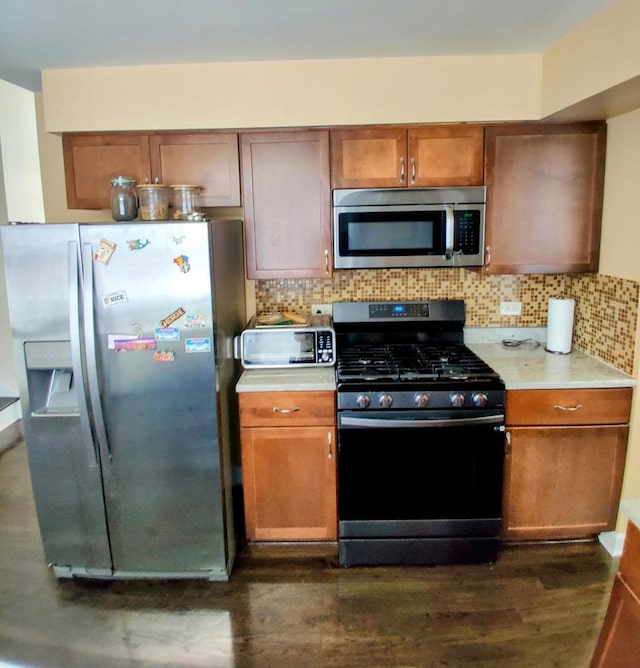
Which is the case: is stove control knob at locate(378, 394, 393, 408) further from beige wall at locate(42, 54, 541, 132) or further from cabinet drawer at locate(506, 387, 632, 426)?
beige wall at locate(42, 54, 541, 132)

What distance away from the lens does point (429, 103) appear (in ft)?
8.15

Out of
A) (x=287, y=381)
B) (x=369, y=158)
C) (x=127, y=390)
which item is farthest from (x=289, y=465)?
(x=369, y=158)

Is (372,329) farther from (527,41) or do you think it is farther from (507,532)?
(527,41)

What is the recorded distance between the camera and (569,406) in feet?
7.84

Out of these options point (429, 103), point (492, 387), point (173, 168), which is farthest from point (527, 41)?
point (173, 168)

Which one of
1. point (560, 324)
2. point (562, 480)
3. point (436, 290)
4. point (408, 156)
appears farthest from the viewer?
point (436, 290)

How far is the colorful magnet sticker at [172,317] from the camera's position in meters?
2.17

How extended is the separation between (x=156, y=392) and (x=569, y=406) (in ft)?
6.11

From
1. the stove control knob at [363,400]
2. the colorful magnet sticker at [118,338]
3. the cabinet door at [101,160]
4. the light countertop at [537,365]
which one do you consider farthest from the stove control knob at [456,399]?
the cabinet door at [101,160]

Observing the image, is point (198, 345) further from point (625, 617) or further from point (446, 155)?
point (625, 617)

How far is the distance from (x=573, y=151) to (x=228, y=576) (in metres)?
2.64

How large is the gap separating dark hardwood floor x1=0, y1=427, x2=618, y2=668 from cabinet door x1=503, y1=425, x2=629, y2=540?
151mm

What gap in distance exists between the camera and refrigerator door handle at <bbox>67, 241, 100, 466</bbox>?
2.10 metres

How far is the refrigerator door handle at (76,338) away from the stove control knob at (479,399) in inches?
66.4
